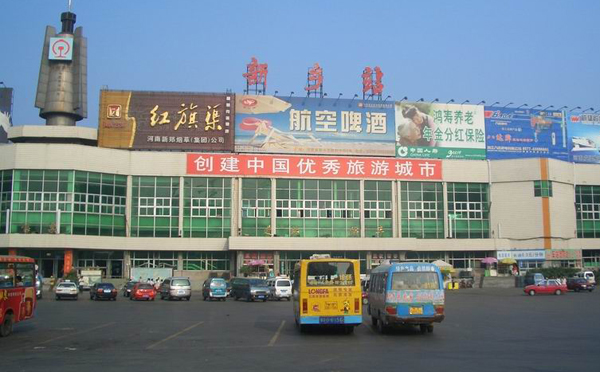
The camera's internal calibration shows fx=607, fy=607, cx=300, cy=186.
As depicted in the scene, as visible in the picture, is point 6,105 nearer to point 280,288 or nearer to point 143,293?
point 143,293

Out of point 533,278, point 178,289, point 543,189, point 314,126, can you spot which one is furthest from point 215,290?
point 543,189

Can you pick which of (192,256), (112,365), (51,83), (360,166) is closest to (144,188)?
(192,256)

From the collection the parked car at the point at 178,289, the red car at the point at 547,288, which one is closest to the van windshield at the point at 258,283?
the parked car at the point at 178,289

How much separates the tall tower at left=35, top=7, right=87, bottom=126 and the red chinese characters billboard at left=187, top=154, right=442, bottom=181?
46.3ft

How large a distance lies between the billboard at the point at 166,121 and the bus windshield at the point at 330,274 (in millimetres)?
46249

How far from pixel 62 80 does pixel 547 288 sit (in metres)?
50.7

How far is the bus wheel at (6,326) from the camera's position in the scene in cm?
1742

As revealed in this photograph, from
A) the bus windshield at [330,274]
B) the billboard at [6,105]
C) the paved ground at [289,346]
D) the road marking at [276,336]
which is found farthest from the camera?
the billboard at [6,105]

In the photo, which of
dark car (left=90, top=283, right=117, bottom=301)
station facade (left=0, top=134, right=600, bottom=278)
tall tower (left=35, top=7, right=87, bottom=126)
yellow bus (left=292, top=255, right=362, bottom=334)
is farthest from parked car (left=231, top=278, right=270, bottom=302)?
tall tower (left=35, top=7, right=87, bottom=126)

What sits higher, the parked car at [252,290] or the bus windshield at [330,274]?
the bus windshield at [330,274]

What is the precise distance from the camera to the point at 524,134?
69688mm

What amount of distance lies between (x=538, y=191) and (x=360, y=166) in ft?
63.7

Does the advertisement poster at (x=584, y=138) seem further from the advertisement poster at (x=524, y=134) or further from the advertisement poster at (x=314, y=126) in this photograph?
the advertisement poster at (x=314, y=126)

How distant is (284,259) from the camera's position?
62.9m
